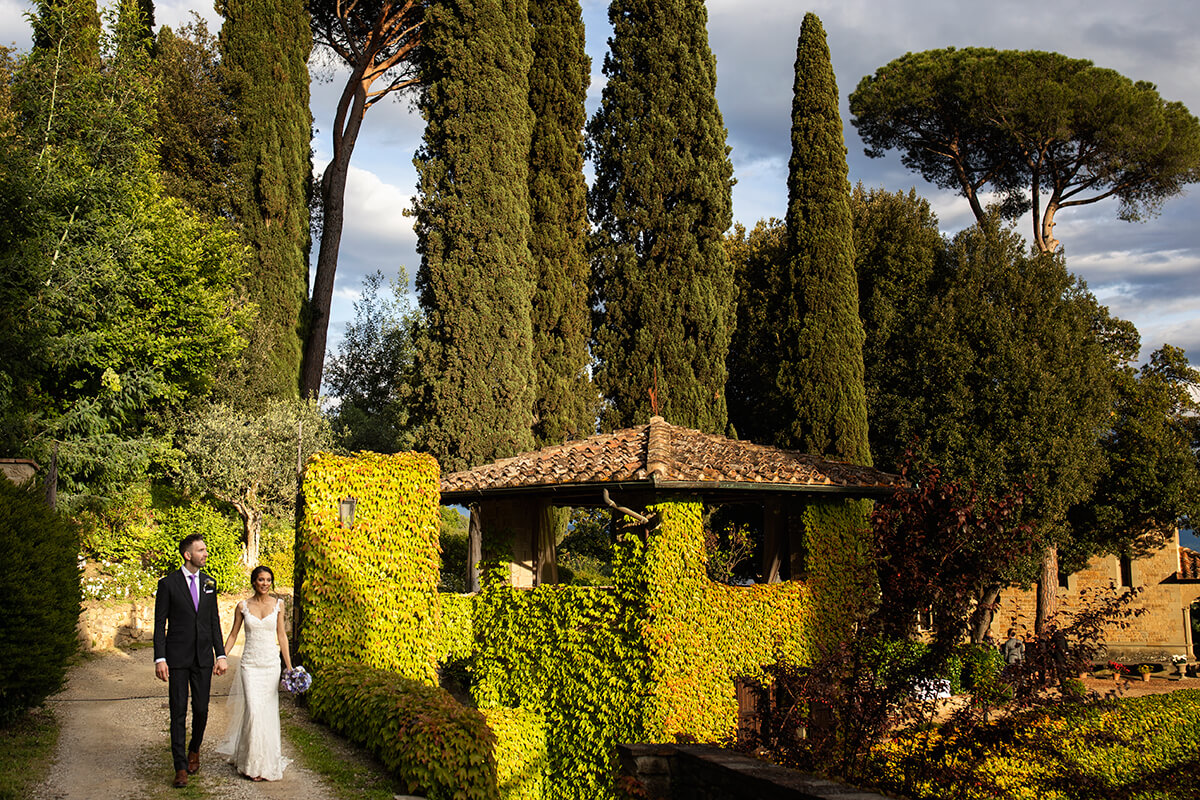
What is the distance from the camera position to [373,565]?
10.8 metres

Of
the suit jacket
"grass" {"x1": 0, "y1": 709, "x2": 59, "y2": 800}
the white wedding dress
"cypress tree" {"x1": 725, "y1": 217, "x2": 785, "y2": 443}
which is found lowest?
"grass" {"x1": 0, "y1": 709, "x2": 59, "y2": 800}

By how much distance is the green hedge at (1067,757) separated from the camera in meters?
6.57

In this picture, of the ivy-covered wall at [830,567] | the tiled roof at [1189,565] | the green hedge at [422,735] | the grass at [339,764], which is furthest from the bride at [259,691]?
the tiled roof at [1189,565]

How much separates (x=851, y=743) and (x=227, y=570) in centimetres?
1610

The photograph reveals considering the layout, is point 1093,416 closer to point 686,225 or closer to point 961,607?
point 686,225

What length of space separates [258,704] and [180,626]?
94 centimetres

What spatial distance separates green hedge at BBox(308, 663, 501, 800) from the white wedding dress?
980 millimetres

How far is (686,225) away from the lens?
67.4 ft

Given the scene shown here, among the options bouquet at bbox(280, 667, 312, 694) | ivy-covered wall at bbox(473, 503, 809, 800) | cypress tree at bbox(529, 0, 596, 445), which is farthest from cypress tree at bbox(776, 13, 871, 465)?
bouquet at bbox(280, 667, 312, 694)

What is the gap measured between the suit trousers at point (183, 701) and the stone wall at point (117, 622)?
5528mm

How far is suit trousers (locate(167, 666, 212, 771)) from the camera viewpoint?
20.7 ft

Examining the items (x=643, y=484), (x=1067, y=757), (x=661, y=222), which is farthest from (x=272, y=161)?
(x=1067, y=757)

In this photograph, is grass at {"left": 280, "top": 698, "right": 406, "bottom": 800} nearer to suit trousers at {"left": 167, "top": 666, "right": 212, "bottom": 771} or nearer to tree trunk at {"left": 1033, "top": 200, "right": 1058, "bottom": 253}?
suit trousers at {"left": 167, "top": 666, "right": 212, "bottom": 771}

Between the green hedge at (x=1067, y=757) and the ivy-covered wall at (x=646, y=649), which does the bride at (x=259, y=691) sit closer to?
the green hedge at (x=1067, y=757)
